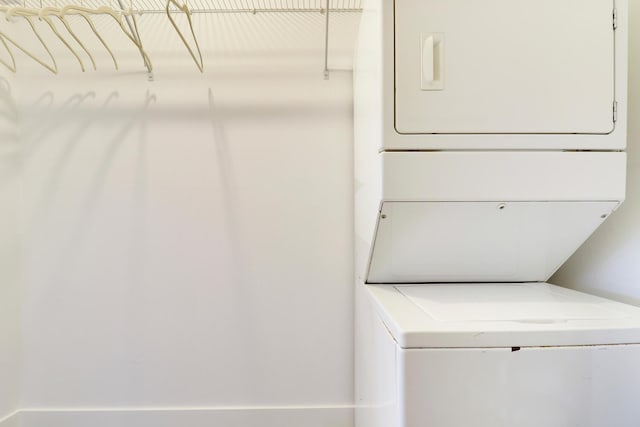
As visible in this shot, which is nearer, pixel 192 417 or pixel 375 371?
pixel 375 371

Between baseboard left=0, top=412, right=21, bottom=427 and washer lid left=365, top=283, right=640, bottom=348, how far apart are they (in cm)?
183

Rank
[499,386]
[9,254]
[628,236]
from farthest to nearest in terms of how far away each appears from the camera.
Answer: [9,254], [628,236], [499,386]

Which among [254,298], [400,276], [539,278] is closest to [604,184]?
[539,278]

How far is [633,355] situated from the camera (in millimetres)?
679

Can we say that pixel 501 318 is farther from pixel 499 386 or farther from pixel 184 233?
pixel 184 233

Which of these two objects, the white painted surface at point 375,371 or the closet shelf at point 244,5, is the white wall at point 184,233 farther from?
the white painted surface at point 375,371

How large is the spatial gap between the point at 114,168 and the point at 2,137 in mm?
502

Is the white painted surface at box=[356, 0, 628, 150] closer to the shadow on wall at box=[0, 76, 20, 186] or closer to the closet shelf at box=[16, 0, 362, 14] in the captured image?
the closet shelf at box=[16, 0, 362, 14]

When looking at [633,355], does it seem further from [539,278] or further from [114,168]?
[114,168]

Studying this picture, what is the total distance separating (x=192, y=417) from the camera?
154 cm

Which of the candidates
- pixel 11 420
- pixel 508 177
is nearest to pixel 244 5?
pixel 508 177

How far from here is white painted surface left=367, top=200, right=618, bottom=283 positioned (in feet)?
3.10

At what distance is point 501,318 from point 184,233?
4.45 ft

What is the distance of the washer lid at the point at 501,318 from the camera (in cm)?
67
